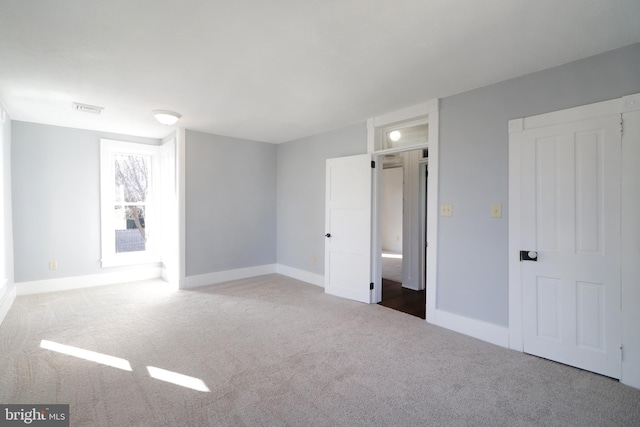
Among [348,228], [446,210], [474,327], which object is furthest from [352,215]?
[474,327]

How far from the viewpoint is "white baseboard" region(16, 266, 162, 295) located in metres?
4.56

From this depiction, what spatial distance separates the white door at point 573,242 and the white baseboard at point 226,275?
4226 mm

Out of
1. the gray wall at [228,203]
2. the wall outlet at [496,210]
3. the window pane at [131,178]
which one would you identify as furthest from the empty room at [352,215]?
the window pane at [131,178]

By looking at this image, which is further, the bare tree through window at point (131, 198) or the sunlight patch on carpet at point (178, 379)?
the bare tree through window at point (131, 198)

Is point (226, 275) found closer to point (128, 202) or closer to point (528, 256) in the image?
point (128, 202)

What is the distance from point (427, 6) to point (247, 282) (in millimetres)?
4609

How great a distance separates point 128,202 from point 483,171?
561 cm

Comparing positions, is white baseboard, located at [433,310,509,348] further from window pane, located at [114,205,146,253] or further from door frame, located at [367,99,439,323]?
window pane, located at [114,205,146,253]

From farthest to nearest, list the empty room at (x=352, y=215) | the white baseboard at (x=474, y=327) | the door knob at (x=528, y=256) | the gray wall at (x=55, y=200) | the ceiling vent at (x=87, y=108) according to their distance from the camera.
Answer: the gray wall at (x=55, y=200), the ceiling vent at (x=87, y=108), the white baseboard at (x=474, y=327), the door knob at (x=528, y=256), the empty room at (x=352, y=215)

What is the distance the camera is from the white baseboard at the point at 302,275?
16.7 ft

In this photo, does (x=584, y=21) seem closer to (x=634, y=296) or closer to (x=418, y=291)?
(x=634, y=296)

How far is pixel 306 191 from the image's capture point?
5355 millimetres

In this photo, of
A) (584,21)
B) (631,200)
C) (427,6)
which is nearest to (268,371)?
(427,6)

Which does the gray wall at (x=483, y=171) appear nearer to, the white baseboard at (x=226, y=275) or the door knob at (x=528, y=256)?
the door knob at (x=528, y=256)
